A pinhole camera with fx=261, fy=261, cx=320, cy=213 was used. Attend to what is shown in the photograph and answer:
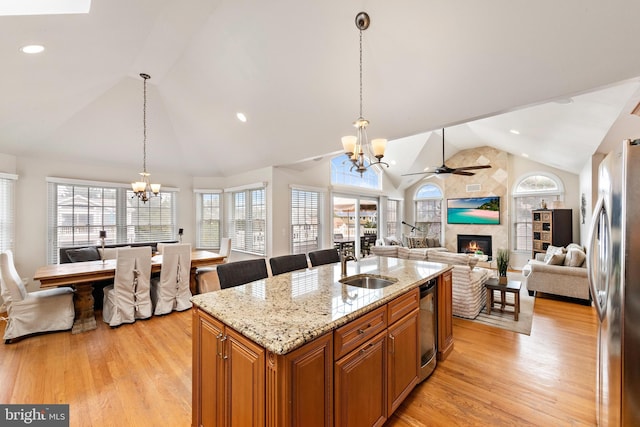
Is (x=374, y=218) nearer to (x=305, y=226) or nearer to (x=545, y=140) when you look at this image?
(x=305, y=226)

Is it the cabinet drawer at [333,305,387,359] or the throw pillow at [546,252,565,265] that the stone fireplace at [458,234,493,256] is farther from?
the cabinet drawer at [333,305,387,359]

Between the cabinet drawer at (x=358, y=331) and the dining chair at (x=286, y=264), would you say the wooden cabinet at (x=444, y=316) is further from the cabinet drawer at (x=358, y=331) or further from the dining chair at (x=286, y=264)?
the dining chair at (x=286, y=264)

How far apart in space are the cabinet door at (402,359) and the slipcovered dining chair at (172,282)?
11.5 feet

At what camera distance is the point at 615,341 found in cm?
136

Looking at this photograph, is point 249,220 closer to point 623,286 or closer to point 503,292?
point 503,292

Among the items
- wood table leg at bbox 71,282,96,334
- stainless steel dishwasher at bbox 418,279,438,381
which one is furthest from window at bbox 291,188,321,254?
stainless steel dishwasher at bbox 418,279,438,381

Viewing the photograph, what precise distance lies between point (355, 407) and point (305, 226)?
481 cm

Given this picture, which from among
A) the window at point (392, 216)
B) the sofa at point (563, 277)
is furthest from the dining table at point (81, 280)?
the window at point (392, 216)

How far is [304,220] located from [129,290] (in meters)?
3.53

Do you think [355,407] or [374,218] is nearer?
[355,407]

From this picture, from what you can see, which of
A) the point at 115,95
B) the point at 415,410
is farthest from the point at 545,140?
the point at 115,95

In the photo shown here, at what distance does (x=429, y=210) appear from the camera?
30.4ft

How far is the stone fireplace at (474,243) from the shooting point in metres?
7.94
